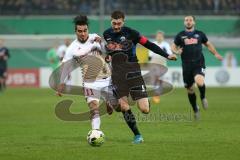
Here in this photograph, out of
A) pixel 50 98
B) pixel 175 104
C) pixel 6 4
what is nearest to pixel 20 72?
pixel 6 4

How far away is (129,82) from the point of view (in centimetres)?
1277

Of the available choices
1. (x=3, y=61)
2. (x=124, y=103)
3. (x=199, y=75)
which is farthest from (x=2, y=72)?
(x=124, y=103)

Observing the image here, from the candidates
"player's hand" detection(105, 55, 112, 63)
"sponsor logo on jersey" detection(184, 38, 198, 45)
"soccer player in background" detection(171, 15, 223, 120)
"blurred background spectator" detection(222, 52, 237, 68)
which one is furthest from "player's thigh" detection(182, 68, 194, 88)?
"blurred background spectator" detection(222, 52, 237, 68)

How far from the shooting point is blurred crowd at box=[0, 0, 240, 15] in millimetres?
40844

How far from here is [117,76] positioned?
13.0 meters

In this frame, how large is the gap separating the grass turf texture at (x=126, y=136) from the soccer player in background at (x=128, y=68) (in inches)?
22.8

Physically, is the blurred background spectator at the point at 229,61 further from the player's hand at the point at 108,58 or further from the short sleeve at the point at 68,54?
the short sleeve at the point at 68,54

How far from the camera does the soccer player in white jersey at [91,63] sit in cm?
1210

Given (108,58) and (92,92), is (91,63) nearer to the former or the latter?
(108,58)

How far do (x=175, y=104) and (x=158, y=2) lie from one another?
19182 millimetres

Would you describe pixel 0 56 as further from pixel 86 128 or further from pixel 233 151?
pixel 233 151

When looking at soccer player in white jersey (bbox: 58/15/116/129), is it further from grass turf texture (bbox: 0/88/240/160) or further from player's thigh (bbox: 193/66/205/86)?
player's thigh (bbox: 193/66/205/86)

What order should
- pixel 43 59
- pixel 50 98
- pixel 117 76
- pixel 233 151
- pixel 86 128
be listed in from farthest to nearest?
pixel 43 59 → pixel 50 98 → pixel 86 128 → pixel 117 76 → pixel 233 151

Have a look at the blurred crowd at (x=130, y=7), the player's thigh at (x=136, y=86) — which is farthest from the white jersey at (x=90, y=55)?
the blurred crowd at (x=130, y=7)
